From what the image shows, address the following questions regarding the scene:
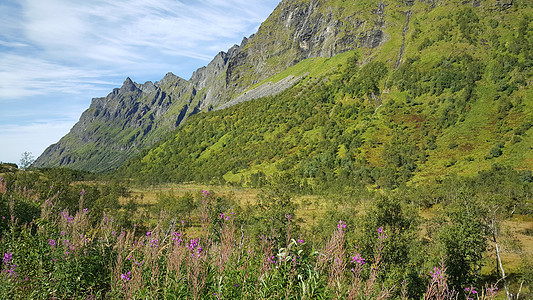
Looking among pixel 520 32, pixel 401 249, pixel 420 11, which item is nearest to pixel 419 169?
pixel 401 249

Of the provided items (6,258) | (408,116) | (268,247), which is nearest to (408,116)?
(408,116)

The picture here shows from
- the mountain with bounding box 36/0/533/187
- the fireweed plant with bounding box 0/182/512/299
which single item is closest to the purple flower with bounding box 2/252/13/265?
the fireweed plant with bounding box 0/182/512/299

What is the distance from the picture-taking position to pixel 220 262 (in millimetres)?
4148

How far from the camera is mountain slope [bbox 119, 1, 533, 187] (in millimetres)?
103562

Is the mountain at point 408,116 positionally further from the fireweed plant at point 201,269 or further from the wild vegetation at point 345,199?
the fireweed plant at point 201,269

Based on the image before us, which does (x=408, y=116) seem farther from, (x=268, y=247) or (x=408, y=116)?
(x=268, y=247)

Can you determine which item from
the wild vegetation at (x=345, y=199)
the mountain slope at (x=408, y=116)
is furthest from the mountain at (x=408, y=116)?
the wild vegetation at (x=345, y=199)

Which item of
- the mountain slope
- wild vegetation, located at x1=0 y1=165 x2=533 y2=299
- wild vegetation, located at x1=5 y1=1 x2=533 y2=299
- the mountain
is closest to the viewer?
wild vegetation, located at x1=0 y1=165 x2=533 y2=299

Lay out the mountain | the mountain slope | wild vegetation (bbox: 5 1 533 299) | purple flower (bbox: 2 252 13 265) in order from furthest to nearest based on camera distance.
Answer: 1. the mountain
2. the mountain slope
3. purple flower (bbox: 2 252 13 265)
4. wild vegetation (bbox: 5 1 533 299)

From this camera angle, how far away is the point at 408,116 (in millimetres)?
132125

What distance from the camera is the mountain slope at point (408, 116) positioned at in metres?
104

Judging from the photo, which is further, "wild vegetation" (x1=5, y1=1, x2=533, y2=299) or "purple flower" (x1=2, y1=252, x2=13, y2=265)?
"purple flower" (x1=2, y1=252, x2=13, y2=265)

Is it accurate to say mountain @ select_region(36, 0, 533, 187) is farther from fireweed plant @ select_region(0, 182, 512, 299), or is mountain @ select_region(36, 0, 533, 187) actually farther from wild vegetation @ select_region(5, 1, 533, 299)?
fireweed plant @ select_region(0, 182, 512, 299)

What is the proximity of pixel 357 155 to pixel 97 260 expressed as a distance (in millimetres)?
124972
